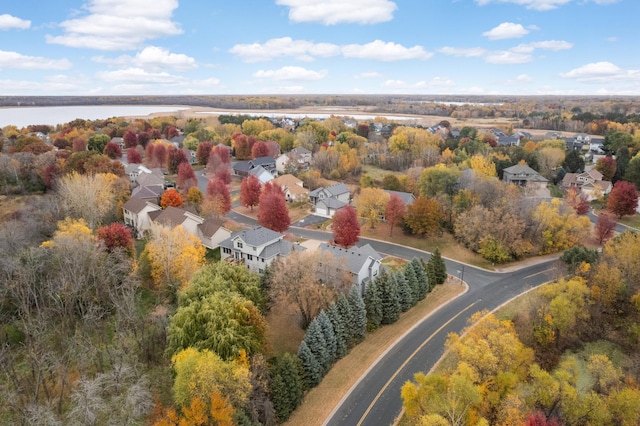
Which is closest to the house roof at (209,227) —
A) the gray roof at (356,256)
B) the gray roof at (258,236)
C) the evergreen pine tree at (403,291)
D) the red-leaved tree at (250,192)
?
the gray roof at (258,236)

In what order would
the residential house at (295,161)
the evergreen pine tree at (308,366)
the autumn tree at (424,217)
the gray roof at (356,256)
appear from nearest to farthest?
the evergreen pine tree at (308,366)
the gray roof at (356,256)
the autumn tree at (424,217)
the residential house at (295,161)

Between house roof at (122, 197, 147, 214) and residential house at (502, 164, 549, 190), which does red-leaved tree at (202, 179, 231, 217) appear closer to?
house roof at (122, 197, 147, 214)

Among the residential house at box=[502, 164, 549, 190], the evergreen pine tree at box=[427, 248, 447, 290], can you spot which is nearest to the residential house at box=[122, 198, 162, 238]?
the evergreen pine tree at box=[427, 248, 447, 290]

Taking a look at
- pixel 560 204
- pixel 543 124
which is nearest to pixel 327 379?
pixel 560 204

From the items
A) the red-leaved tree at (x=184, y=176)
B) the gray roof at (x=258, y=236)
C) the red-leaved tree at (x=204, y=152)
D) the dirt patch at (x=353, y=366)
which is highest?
the red-leaved tree at (x=204, y=152)

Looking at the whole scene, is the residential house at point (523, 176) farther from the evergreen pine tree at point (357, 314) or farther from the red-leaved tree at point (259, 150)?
the evergreen pine tree at point (357, 314)
